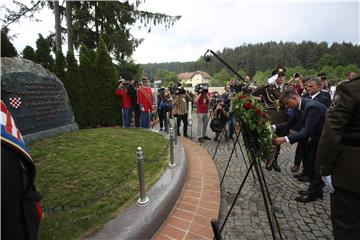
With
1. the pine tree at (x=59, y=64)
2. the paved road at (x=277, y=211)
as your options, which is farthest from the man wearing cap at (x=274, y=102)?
the pine tree at (x=59, y=64)

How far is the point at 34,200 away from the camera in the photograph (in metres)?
1.27

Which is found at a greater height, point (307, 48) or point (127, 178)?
point (307, 48)

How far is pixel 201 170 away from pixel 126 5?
11.7m

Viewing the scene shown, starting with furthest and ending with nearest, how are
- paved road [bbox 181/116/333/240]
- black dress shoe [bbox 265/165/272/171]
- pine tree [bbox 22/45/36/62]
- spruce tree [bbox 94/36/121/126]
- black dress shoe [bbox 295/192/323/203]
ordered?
spruce tree [bbox 94/36/121/126], pine tree [bbox 22/45/36/62], black dress shoe [bbox 265/165/272/171], black dress shoe [bbox 295/192/323/203], paved road [bbox 181/116/333/240]

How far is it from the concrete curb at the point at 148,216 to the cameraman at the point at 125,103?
5464mm

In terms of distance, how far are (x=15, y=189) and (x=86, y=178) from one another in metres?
2.62

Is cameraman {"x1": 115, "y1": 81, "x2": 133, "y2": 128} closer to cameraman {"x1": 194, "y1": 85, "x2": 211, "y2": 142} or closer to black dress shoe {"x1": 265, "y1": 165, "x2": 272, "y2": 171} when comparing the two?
cameraman {"x1": 194, "y1": 85, "x2": 211, "y2": 142}

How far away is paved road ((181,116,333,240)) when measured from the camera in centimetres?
302

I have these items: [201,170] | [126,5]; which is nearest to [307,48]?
[126,5]

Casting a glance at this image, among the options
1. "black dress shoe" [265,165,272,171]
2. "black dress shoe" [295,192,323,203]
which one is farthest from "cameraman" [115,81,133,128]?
"black dress shoe" [295,192,323,203]

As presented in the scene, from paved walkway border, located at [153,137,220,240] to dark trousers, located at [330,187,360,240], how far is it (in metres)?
1.46

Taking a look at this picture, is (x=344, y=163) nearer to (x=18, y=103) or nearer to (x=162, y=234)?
(x=162, y=234)

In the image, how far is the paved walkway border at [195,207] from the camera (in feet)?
9.55

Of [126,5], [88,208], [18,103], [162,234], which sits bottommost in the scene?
[162,234]
